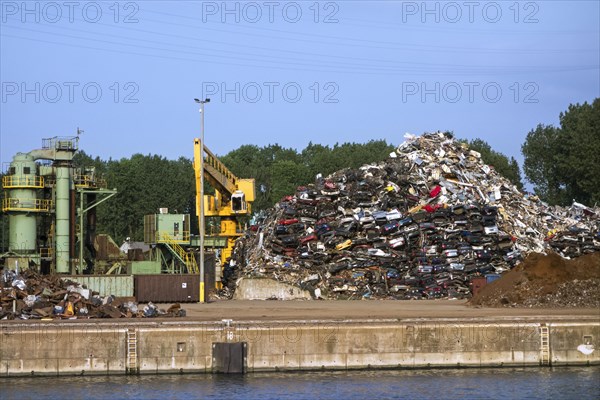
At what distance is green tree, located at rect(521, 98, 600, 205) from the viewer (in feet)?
325

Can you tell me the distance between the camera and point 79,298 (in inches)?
1590

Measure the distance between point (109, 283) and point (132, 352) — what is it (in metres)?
16.3

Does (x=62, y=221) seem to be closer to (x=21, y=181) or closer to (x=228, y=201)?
(x=21, y=181)

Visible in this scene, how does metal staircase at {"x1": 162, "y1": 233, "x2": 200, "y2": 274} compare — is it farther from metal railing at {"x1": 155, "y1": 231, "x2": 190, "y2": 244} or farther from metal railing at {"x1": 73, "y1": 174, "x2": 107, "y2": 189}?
metal railing at {"x1": 73, "y1": 174, "x2": 107, "y2": 189}

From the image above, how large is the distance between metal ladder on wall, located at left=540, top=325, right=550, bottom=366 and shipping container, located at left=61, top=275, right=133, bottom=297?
22.7m

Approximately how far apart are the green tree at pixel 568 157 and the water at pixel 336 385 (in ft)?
215

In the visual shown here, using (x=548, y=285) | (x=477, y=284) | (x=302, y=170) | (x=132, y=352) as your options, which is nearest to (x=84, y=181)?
(x=477, y=284)

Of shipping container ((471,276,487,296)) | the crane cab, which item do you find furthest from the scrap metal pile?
the crane cab

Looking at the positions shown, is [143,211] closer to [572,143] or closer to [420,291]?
[572,143]

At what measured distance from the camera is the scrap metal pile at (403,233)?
55.5 metres

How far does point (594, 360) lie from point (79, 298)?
66.0ft

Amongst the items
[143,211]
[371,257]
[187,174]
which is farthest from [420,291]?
[187,174]

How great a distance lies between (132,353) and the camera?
35.2 meters

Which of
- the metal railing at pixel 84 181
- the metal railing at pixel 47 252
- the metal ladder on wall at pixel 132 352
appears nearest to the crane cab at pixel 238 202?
the metal railing at pixel 84 181
